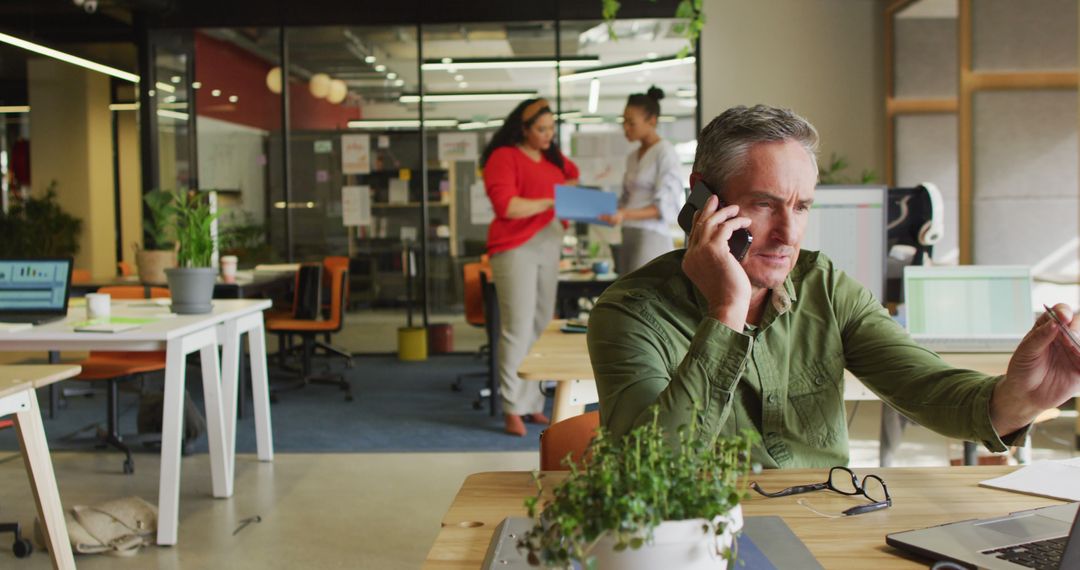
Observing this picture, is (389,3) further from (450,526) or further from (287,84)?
(450,526)

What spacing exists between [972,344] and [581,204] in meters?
2.73

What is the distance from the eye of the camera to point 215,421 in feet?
14.0

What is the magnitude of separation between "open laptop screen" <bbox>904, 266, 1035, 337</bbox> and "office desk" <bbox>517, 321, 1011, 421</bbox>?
0.13 m

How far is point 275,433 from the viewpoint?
19.1 ft

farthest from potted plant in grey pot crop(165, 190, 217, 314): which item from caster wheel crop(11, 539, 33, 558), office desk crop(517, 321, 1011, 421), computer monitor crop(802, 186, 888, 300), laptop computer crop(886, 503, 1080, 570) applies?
laptop computer crop(886, 503, 1080, 570)

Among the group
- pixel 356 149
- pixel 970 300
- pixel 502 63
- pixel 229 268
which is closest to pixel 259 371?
pixel 229 268

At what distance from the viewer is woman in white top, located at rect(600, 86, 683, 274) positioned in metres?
5.54

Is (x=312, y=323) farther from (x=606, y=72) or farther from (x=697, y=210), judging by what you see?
(x=697, y=210)

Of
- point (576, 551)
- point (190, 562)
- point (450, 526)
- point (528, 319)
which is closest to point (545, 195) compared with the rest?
point (528, 319)

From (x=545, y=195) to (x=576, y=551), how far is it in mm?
4836

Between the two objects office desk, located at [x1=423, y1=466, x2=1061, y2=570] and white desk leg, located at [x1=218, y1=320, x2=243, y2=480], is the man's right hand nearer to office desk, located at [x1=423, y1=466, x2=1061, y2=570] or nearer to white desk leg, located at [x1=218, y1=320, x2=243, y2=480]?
office desk, located at [x1=423, y1=466, x2=1061, y2=570]

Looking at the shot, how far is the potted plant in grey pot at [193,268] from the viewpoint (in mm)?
4281

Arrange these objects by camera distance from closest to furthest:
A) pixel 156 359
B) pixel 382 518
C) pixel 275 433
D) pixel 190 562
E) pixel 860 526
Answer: pixel 860 526 < pixel 190 562 < pixel 382 518 < pixel 156 359 < pixel 275 433

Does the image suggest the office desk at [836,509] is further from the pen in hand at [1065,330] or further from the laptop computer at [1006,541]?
the pen in hand at [1065,330]
